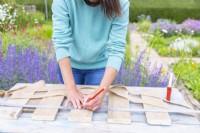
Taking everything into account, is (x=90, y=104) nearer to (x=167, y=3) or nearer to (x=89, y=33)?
(x=89, y=33)

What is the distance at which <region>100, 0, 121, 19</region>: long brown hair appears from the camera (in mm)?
1830

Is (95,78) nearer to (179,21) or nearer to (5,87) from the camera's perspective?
(5,87)

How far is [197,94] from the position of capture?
4105 millimetres

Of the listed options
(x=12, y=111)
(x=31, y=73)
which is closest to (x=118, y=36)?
(x=12, y=111)

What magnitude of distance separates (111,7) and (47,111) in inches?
25.8

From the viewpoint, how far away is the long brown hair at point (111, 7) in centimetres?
183

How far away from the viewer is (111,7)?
71.9 inches

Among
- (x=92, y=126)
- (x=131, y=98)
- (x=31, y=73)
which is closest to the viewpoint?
(x=92, y=126)

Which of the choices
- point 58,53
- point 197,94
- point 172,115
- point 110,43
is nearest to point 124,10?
point 110,43

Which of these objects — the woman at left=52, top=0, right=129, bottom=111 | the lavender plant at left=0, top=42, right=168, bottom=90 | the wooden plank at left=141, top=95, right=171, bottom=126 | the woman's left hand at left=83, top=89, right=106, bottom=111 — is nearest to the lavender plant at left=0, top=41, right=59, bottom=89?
the lavender plant at left=0, top=42, right=168, bottom=90

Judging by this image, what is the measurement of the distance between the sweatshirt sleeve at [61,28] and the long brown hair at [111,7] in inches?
8.4

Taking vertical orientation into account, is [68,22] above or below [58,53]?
above

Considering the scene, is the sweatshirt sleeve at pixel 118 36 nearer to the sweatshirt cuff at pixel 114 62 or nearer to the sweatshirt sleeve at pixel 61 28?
the sweatshirt cuff at pixel 114 62

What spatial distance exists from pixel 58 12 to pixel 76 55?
1.15ft
